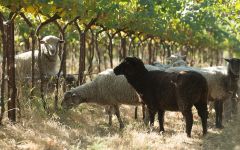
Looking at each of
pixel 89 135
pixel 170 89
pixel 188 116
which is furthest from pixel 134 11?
pixel 188 116

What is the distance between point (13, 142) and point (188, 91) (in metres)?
3.80

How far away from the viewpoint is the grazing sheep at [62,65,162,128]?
12125mm

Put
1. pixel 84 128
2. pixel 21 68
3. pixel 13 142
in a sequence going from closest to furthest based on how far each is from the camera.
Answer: pixel 13 142 → pixel 84 128 → pixel 21 68

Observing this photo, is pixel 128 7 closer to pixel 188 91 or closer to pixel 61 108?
pixel 61 108

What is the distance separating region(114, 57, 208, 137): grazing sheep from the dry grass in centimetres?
60

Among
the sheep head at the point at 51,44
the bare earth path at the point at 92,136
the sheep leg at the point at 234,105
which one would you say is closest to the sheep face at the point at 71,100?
the bare earth path at the point at 92,136

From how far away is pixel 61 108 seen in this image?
12477 millimetres

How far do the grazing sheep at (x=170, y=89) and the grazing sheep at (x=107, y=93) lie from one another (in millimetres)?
1182

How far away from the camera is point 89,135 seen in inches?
413

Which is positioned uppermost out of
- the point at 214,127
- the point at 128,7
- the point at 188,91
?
the point at 128,7

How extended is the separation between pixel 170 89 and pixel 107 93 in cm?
251

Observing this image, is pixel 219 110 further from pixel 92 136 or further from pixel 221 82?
pixel 92 136

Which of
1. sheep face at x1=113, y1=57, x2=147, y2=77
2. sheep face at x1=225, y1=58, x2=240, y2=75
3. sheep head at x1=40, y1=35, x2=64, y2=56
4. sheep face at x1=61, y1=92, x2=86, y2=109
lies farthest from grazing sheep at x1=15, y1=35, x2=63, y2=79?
sheep face at x1=225, y1=58, x2=240, y2=75

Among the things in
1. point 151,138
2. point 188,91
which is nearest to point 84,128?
point 151,138
